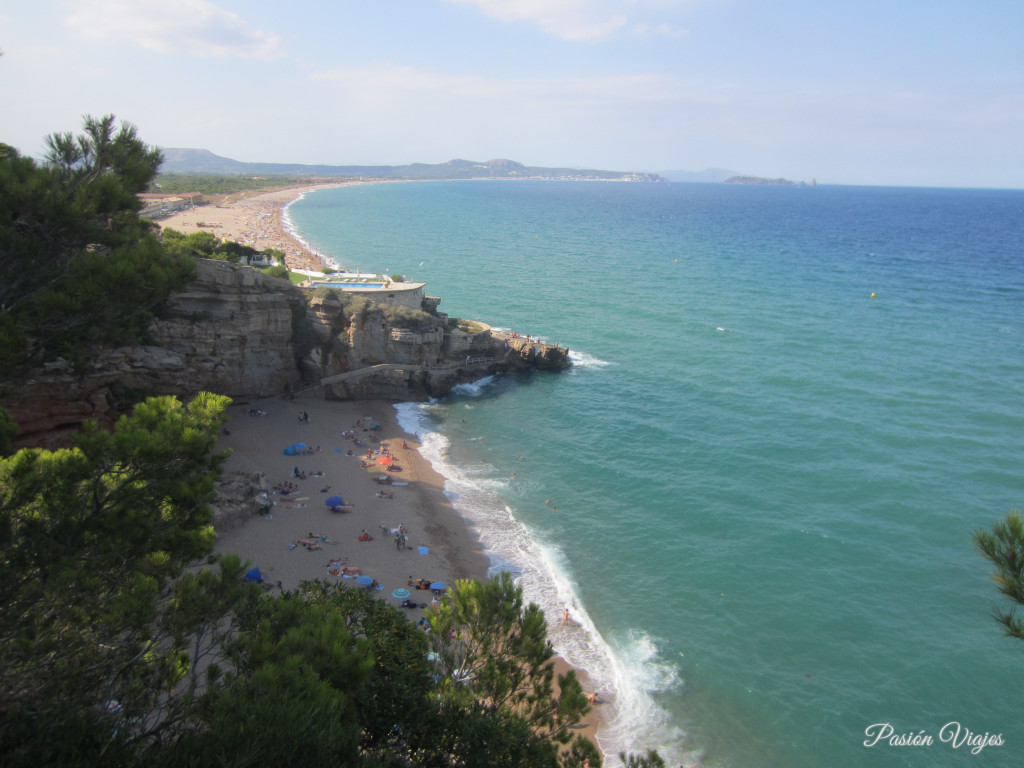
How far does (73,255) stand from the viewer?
973 centimetres

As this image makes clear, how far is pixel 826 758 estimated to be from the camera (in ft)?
52.6

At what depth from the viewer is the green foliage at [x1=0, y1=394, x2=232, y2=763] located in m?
7.05

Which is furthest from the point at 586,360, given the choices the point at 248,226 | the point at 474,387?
the point at 248,226

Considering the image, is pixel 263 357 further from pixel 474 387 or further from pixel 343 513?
pixel 474 387

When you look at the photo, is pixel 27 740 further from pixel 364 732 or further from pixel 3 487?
pixel 364 732

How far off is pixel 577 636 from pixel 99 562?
1493 centimetres

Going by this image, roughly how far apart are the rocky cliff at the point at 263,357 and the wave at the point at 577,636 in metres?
10.1

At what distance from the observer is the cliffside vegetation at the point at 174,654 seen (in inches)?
263

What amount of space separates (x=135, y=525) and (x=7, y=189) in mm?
5105

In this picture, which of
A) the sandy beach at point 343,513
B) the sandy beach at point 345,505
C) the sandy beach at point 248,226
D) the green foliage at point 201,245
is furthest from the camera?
the sandy beach at point 248,226

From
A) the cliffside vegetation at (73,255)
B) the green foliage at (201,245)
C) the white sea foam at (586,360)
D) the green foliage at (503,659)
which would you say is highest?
the cliffside vegetation at (73,255)

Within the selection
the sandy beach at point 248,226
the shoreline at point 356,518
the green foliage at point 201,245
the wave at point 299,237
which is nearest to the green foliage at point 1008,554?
the shoreline at point 356,518

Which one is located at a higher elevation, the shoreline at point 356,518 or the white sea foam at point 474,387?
the white sea foam at point 474,387

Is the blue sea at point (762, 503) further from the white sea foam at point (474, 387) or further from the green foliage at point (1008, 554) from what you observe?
the green foliage at point (1008, 554)
